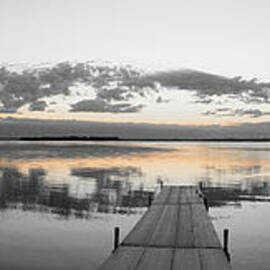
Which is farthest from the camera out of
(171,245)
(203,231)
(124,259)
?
(203,231)

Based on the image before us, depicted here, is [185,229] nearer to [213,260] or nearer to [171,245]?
[171,245]

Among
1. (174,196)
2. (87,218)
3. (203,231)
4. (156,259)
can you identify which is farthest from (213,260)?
(174,196)

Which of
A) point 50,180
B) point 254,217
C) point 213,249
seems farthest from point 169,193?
point 50,180

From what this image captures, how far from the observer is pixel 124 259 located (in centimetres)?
1255

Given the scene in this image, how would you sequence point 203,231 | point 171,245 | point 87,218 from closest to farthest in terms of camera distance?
point 171,245 → point 203,231 → point 87,218

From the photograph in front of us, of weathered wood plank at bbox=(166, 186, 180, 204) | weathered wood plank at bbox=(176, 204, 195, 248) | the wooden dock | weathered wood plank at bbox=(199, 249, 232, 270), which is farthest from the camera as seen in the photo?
weathered wood plank at bbox=(166, 186, 180, 204)

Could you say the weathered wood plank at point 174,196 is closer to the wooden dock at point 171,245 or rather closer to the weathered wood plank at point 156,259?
the wooden dock at point 171,245

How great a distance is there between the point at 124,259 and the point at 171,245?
2572 mm

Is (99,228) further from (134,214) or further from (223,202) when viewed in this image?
(223,202)

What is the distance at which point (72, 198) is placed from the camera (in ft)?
105

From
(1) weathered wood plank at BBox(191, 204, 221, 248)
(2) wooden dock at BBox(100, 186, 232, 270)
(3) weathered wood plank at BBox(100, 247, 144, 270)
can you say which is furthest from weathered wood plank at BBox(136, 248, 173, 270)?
(1) weathered wood plank at BBox(191, 204, 221, 248)

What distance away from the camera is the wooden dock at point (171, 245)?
39.5 feet

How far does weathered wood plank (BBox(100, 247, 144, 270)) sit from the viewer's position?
1169 centimetres

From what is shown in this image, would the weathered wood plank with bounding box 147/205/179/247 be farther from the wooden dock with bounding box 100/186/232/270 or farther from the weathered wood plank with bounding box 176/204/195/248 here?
the weathered wood plank with bounding box 176/204/195/248
